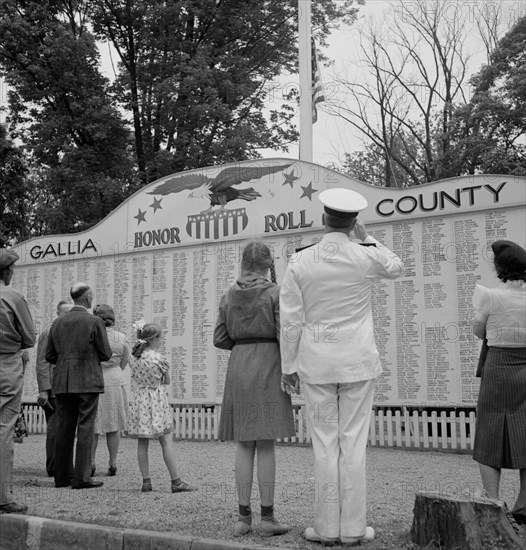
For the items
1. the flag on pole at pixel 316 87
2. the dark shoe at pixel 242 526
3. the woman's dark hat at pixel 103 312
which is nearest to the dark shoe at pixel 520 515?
the dark shoe at pixel 242 526

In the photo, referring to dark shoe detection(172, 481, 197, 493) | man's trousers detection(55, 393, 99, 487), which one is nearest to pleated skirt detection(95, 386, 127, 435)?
man's trousers detection(55, 393, 99, 487)

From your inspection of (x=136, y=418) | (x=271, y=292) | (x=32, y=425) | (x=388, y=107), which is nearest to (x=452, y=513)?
(x=271, y=292)

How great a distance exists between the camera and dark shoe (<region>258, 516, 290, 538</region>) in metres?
4.29

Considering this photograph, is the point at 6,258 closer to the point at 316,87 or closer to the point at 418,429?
the point at 418,429

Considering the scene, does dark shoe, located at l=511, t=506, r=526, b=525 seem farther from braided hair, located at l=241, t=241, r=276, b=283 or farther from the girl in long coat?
braided hair, located at l=241, t=241, r=276, b=283

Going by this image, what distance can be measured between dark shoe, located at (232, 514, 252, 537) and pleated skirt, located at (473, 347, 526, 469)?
1.53m

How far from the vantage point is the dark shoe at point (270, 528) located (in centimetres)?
429

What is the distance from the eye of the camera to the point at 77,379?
6547mm

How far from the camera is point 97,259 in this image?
11836 mm

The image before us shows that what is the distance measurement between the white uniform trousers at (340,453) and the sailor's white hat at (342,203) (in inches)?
39.4

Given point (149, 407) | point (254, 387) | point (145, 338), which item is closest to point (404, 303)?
point (145, 338)

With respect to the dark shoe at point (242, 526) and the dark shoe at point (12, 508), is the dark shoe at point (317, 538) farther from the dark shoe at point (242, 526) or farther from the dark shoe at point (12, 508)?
the dark shoe at point (12, 508)

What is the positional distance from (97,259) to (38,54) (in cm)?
776

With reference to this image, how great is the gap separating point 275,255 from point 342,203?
589cm
